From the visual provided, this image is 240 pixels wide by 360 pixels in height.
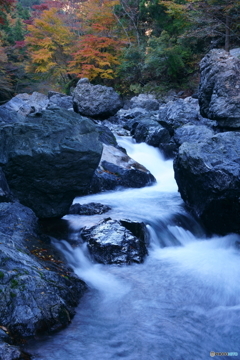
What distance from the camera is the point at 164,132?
1023 cm

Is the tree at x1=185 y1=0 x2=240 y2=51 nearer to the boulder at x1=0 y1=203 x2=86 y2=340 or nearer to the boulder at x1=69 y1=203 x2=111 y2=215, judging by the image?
the boulder at x1=69 y1=203 x2=111 y2=215

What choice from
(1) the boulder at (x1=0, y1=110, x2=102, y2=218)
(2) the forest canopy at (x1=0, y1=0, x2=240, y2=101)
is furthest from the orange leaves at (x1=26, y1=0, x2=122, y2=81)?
(1) the boulder at (x1=0, y1=110, x2=102, y2=218)

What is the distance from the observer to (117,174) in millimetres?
7297

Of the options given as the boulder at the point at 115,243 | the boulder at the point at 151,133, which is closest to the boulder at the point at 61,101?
the boulder at the point at 151,133

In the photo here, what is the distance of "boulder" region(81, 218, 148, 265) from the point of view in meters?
4.17

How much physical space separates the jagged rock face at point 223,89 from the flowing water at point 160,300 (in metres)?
3.88

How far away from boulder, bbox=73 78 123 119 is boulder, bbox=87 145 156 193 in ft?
17.8

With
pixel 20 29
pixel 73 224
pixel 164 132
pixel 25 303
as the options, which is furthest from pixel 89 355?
pixel 20 29

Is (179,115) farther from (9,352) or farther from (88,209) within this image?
(9,352)

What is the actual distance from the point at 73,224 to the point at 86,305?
6.13 feet

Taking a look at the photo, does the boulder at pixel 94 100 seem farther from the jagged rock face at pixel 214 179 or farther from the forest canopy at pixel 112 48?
the jagged rock face at pixel 214 179

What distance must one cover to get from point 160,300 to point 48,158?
2.28 metres

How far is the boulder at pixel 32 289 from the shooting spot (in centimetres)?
253

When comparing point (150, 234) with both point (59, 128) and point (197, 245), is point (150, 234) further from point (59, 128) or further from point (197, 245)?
point (59, 128)
